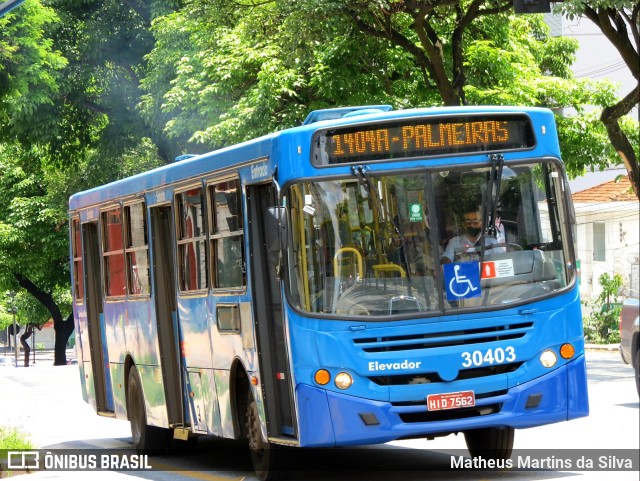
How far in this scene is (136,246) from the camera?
14.0 meters

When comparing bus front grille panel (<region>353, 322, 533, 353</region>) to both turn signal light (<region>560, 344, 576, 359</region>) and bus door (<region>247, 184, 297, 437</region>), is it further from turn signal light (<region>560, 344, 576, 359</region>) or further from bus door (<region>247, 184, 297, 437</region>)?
bus door (<region>247, 184, 297, 437</region>)

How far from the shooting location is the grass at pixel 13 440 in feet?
46.2

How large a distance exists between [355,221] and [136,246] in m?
4.45

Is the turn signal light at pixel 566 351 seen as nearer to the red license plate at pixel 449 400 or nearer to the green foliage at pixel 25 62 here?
the red license plate at pixel 449 400

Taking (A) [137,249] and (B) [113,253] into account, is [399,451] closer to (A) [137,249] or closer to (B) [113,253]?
(A) [137,249]

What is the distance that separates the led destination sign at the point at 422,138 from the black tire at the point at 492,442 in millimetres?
2444

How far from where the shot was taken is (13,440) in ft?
46.6

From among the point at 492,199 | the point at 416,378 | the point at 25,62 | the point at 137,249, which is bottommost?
the point at 416,378

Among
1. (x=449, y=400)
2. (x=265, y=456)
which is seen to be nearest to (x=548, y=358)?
(x=449, y=400)

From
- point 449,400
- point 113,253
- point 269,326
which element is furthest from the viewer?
point 113,253

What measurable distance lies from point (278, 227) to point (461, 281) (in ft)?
4.65

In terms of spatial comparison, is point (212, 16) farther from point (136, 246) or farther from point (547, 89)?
point (136, 246)

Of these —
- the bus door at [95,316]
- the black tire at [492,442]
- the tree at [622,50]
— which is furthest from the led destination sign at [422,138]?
the tree at [622,50]

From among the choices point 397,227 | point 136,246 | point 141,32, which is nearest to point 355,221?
point 397,227
